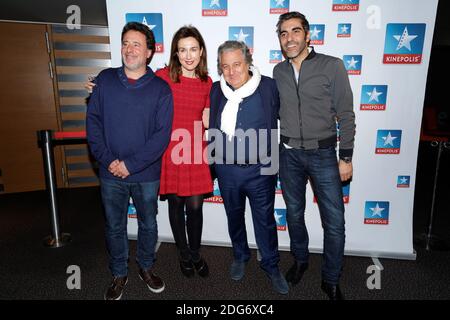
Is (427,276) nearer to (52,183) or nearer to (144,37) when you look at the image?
(144,37)

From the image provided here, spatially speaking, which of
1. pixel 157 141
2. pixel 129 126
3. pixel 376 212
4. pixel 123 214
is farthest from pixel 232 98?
pixel 376 212

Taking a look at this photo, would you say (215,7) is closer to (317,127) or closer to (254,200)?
(317,127)

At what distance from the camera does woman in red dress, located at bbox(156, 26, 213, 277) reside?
2.13m

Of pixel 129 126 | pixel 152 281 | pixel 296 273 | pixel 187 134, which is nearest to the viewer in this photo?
pixel 129 126

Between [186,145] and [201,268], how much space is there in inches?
40.1

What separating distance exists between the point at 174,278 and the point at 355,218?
163 cm

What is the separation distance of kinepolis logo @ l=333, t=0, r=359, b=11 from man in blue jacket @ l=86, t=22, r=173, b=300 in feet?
4.74

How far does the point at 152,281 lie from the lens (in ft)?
7.66

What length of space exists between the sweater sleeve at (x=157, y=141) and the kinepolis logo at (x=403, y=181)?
195 centimetres

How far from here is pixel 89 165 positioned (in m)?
5.05

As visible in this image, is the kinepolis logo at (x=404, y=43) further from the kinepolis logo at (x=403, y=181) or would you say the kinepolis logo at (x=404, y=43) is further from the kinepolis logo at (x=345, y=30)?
the kinepolis logo at (x=403, y=181)

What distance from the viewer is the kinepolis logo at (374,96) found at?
253 centimetres

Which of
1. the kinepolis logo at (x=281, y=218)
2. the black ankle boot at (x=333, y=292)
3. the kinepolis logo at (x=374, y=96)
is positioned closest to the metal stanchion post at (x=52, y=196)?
the kinepolis logo at (x=281, y=218)

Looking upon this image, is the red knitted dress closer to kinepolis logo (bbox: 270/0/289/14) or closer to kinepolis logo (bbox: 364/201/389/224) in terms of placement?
kinepolis logo (bbox: 270/0/289/14)
